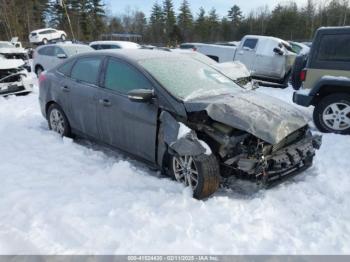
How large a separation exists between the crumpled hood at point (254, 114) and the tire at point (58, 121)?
8.51ft

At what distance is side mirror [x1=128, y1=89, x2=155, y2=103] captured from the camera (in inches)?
164

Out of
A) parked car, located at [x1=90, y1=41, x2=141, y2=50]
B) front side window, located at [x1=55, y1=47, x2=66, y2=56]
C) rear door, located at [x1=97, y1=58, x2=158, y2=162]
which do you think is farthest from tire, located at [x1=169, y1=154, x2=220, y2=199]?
parked car, located at [x1=90, y1=41, x2=141, y2=50]

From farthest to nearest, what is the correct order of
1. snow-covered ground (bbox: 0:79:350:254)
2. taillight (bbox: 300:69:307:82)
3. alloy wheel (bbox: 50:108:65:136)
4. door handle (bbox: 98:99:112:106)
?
taillight (bbox: 300:69:307:82), alloy wheel (bbox: 50:108:65:136), door handle (bbox: 98:99:112:106), snow-covered ground (bbox: 0:79:350:254)

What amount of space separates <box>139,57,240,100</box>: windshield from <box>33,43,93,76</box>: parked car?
9.16 metres

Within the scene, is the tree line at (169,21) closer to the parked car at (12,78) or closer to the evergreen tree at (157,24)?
the evergreen tree at (157,24)

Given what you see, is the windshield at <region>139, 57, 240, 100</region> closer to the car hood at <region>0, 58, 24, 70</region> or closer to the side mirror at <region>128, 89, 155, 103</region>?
the side mirror at <region>128, 89, 155, 103</region>

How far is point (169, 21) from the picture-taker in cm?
6488

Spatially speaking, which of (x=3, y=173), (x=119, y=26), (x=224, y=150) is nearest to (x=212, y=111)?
(x=224, y=150)

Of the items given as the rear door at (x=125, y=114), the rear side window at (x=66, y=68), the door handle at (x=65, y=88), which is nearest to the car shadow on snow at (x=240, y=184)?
the rear door at (x=125, y=114)

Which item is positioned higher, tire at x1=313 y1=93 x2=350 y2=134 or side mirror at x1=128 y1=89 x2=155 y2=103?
side mirror at x1=128 y1=89 x2=155 y2=103

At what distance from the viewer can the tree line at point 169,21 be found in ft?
158

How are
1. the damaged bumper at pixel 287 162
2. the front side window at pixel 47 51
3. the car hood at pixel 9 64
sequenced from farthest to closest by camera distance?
1. the front side window at pixel 47 51
2. the car hood at pixel 9 64
3. the damaged bumper at pixel 287 162

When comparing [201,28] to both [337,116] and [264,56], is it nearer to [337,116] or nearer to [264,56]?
[264,56]

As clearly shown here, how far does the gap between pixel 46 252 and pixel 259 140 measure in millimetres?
2320
